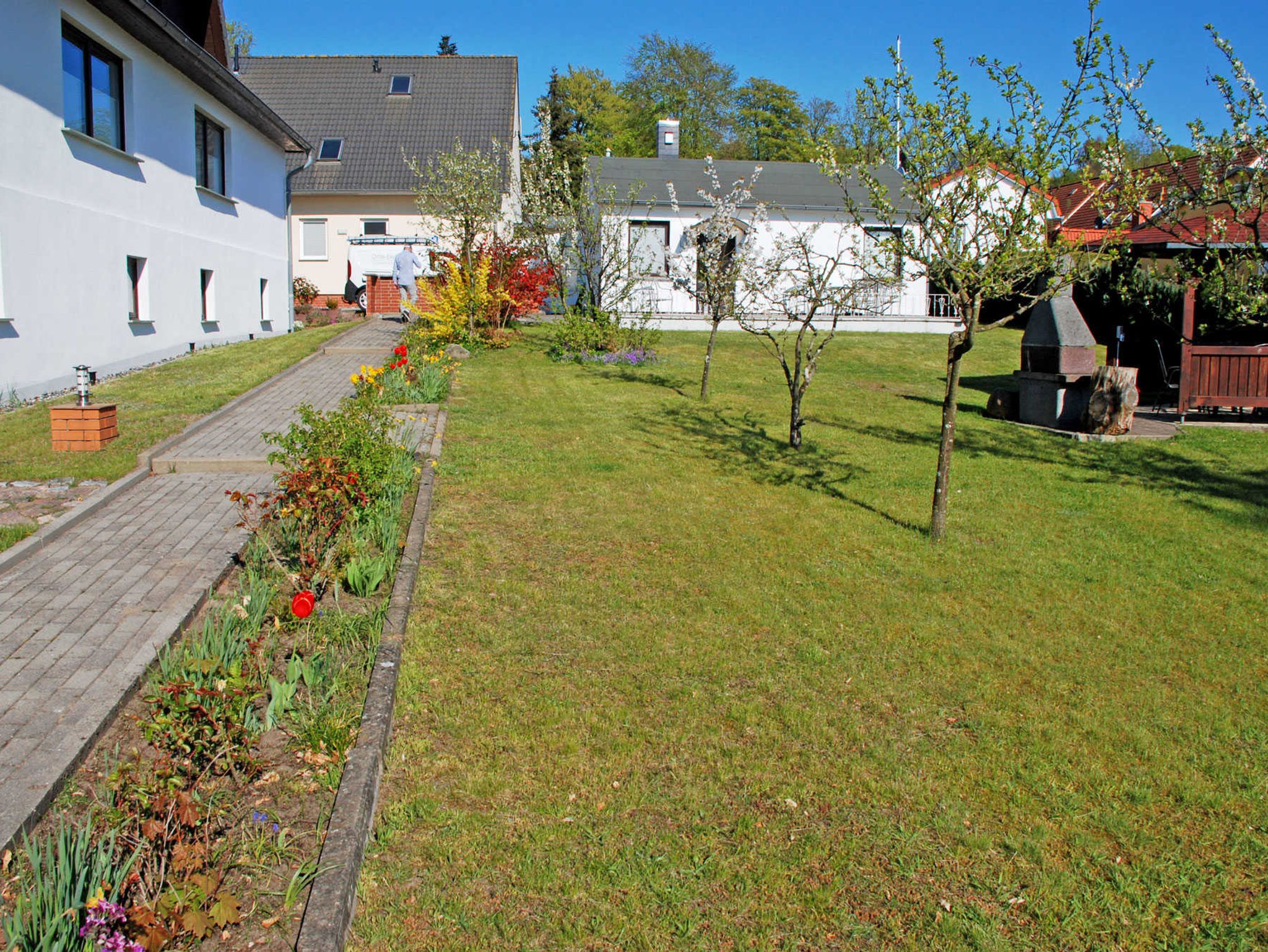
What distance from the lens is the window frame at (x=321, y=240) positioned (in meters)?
31.4

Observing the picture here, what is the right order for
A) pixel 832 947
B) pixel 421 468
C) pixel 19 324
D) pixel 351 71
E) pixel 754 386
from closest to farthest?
pixel 832 947 < pixel 421 468 < pixel 19 324 < pixel 754 386 < pixel 351 71

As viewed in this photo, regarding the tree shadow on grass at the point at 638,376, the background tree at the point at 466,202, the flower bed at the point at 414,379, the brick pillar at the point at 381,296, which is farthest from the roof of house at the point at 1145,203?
the brick pillar at the point at 381,296

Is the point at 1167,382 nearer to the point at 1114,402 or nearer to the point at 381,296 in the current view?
the point at 1114,402

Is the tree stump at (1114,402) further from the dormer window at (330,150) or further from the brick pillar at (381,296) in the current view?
the dormer window at (330,150)

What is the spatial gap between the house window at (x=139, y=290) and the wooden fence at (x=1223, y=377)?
15594 millimetres

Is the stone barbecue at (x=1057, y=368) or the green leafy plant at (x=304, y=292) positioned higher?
the green leafy plant at (x=304, y=292)

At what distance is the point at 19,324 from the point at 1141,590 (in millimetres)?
12053

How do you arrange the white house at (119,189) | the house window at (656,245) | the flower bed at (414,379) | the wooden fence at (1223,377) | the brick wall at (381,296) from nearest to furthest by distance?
the flower bed at (414,379) → the white house at (119,189) → the wooden fence at (1223,377) → the house window at (656,245) → the brick wall at (381,296)

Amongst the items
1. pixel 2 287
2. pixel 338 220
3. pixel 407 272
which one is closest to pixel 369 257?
pixel 338 220

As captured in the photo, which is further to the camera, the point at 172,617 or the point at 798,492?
the point at 798,492

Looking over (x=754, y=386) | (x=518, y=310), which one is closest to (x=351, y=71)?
(x=518, y=310)

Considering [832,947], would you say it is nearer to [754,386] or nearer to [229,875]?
[229,875]

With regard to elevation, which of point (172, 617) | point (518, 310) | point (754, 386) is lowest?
point (172, 617)

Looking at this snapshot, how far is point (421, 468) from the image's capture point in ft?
28.7
